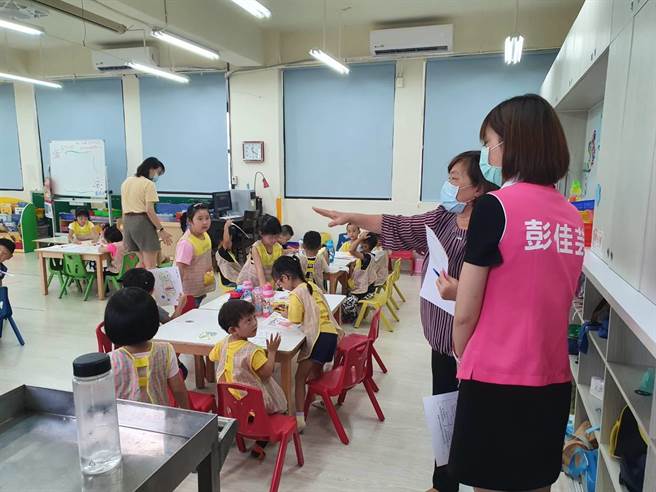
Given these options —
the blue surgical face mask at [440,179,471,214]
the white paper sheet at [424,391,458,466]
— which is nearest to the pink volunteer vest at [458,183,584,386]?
the white paper sheet at [424,391,458,466]

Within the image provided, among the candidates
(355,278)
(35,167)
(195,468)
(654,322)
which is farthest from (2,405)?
(35,167)

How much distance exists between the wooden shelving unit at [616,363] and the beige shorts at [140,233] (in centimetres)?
441

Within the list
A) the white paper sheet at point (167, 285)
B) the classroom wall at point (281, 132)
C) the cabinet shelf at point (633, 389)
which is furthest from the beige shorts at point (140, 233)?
the cabinet shelf at point (633, 389)

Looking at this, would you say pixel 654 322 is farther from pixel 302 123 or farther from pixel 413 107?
pixel 302 123

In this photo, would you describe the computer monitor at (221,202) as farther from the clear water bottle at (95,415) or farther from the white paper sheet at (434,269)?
the clear water bottle at (95,415)

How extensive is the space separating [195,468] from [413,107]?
685cm

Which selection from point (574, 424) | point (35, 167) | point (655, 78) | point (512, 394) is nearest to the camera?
point (512, 394)

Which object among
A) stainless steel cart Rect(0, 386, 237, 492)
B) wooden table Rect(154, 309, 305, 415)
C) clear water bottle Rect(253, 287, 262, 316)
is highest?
stainless steel cart Rect(0, 386, 237, 492)

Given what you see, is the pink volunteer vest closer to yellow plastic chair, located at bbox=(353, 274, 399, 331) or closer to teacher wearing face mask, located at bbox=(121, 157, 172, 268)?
yellow plastic chair, located at bbox=(353, 274, 399, 331)

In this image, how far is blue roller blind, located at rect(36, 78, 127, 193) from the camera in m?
8.63

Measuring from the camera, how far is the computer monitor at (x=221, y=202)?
730 centimetres

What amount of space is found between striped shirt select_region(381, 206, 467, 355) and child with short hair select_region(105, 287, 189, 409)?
1039 millimetres

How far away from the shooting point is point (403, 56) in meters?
6.85

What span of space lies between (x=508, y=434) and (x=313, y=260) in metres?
3.35
